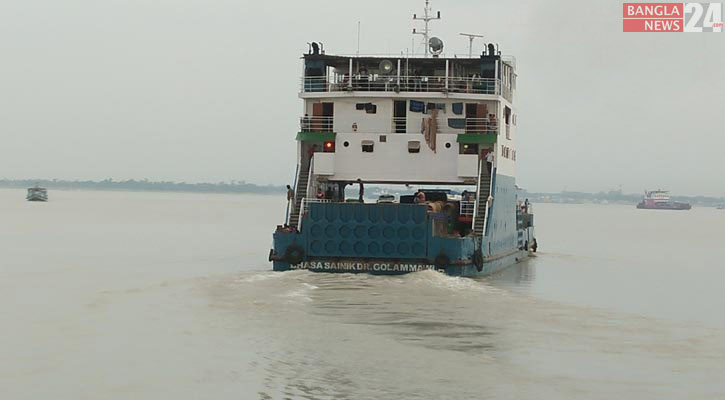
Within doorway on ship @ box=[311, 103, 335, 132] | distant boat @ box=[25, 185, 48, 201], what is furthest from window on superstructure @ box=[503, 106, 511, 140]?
distant boat @ box=[25, 185, 48, 201]

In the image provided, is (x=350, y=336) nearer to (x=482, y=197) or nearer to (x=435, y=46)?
(x=482, y=197)

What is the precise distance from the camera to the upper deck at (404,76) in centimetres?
3391

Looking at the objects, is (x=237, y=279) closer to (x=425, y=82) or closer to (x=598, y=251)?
(x=425, y=82)

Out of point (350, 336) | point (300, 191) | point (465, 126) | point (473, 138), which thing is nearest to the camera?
point (350, 336)

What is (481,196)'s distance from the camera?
3297 centimetres

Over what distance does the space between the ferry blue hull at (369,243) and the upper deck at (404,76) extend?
5688 millimetres

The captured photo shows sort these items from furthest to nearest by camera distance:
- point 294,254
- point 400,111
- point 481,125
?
point 400,111, point 481,125, point 294,254

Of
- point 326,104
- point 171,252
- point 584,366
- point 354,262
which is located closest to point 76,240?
point 171,252

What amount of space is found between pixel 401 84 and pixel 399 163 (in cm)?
330

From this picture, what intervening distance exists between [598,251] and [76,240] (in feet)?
100

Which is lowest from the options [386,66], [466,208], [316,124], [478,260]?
[478,260]

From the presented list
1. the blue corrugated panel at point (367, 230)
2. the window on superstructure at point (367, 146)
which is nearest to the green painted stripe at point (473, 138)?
the window on superstructure at point (367, 146)

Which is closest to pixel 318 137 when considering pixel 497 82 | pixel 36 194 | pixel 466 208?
pixel 466 208

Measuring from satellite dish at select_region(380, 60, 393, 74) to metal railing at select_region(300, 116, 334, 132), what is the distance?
2.57 meters
